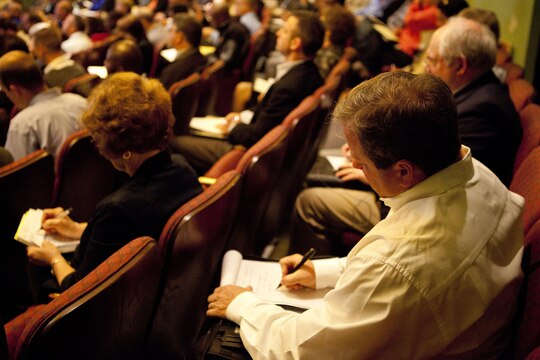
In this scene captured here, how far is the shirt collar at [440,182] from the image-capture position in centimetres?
119

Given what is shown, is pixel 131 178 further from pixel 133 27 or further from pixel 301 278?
pixel 133 27

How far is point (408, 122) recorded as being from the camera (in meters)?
1.14

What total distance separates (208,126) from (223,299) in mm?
2274

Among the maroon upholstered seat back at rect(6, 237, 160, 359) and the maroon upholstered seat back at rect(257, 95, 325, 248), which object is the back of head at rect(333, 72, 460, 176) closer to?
the maroon upholstered seat back at rect(6, 237, 160, 359)

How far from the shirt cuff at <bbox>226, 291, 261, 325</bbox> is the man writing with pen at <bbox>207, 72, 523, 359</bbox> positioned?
18cm

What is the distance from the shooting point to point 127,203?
166 centimetres

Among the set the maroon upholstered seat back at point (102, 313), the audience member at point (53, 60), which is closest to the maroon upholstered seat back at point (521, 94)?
the maroon upholstered seat back at point (102, 313)

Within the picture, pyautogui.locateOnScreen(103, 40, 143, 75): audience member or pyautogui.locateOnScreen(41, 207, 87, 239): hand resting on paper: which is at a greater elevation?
pyautogui.locateOnScreen(41, 207, 87, 239): hand resting on paper

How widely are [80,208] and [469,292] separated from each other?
1843 mm

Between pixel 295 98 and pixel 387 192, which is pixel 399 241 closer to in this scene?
pixel 387 192

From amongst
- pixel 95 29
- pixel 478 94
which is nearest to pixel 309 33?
pixel 478 94

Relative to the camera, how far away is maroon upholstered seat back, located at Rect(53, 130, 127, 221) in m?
2.40

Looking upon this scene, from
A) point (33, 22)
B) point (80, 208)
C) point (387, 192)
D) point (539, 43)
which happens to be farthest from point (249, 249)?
point (33, 22)

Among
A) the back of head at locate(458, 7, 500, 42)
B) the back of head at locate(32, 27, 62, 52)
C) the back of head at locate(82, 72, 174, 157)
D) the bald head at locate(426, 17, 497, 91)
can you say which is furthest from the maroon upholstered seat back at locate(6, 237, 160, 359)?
the back of head at locate(32, 27, 62, 52)
